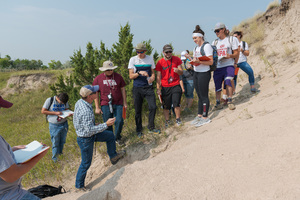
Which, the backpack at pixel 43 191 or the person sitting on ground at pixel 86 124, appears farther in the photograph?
the backpack at pixel 43 191

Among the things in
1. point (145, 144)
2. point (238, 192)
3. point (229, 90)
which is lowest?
point (145, 144)

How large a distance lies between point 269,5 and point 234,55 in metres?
8.38

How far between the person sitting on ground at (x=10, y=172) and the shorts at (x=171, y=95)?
3358 millimetres

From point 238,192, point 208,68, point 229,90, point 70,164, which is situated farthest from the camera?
point 70,164

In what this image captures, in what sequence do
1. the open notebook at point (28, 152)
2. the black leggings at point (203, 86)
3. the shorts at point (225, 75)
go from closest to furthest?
1. the open notebook at point (28, 152)
2. the black leggings at point (203, 86)
3. the shorts at point (225, 75)

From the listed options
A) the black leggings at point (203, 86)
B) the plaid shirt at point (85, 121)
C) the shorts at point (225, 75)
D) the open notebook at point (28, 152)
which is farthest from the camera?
the shorts at point (225, 75)

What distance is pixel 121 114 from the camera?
4.75m

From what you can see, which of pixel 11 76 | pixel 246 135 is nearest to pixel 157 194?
pixel 246 135

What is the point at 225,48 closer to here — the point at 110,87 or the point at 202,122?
the point at 202,122

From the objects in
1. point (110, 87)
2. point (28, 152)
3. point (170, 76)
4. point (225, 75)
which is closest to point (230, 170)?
point (28, 152)

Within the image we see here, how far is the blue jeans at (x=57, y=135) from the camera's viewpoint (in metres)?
5.16

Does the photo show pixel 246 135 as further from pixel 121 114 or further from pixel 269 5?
pixel 269 5

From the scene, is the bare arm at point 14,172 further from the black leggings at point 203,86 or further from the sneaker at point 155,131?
the black leggings at point 203,86

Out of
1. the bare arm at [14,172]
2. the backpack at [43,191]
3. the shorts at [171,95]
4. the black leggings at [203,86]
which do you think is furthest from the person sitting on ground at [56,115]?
the bare arm at [14,172]
